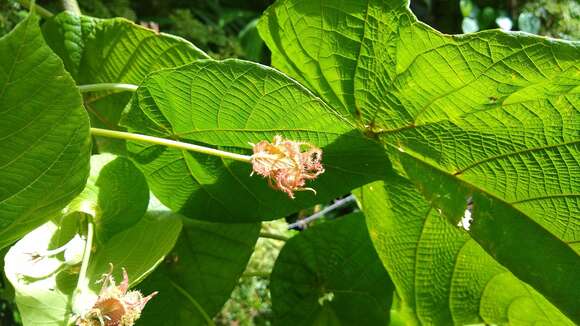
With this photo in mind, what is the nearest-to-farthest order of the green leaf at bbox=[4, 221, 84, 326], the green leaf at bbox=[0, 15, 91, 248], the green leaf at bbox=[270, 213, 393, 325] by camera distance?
the green leaf at bbox=[0, 15, 91, 248]
the green leaf at bbox=[4, 221, 84, 326]
the green leaf at bbox=[270, 213, 393, 325]

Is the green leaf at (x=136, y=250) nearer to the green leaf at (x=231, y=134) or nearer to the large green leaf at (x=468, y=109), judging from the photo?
the green leaf at (x=231, y=134)

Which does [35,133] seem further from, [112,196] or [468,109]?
[468,109]

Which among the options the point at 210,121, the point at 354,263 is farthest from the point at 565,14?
the point at 210,121

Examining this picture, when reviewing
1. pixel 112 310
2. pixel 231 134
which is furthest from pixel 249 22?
pixel 112 310

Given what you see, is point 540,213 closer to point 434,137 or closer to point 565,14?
point 434,137

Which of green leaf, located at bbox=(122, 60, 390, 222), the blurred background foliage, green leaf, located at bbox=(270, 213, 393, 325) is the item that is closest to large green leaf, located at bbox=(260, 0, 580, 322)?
green leaf, located at bbox=(122, 60, 390, 222)

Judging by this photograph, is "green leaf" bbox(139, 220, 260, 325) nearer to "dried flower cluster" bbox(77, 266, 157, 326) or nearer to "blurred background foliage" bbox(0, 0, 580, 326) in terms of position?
"blurred background foliage" bbox(0, 0, 580, 326)
